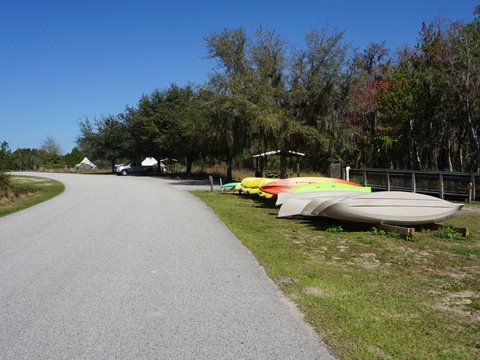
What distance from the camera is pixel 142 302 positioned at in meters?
4.92

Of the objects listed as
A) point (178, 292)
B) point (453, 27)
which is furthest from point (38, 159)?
point (178, 292)

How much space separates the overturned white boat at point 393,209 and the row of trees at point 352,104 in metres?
11.0

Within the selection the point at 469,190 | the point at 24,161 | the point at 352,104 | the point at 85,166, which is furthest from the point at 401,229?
the point at 85,166

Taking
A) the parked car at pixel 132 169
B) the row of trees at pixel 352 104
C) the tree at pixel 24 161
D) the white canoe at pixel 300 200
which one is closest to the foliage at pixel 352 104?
the row of trees at pixel 352 104

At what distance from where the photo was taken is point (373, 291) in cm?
533

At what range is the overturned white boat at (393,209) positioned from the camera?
1006cm

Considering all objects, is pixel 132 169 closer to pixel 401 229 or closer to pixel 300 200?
pixel 300 200

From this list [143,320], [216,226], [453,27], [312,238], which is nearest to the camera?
[143,320]

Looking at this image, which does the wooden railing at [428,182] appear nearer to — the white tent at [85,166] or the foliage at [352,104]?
the foliage at [352,104]

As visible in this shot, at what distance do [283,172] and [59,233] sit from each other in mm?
18473

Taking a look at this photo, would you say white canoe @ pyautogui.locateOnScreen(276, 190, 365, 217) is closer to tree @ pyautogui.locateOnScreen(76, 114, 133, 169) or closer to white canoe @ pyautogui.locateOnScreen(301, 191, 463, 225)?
white canoe @ pyautogui.locateOnScreen(301, 191, 463, 225)

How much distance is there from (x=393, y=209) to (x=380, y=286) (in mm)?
4942

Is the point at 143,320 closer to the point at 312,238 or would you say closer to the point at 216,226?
the point at 312,238

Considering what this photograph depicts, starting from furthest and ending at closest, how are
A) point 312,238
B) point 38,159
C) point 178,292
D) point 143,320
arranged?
1. point 38,159
2. point 312,238
3. point 178,292
4. point 143,320
